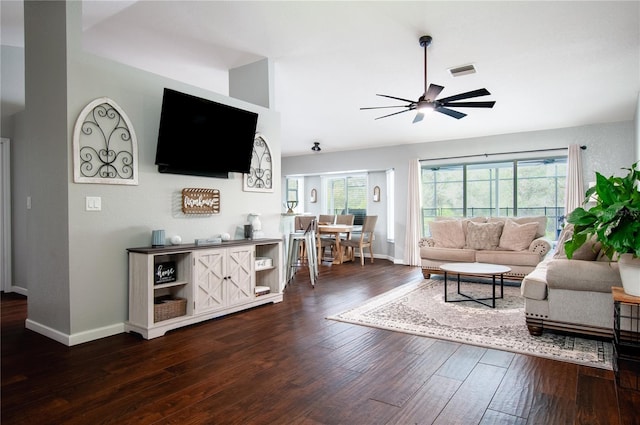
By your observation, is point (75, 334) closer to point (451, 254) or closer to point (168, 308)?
point (168, 308)

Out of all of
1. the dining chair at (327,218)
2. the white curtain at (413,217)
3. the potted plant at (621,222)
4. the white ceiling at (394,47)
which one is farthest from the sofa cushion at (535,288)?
the dining chair at (327,218)

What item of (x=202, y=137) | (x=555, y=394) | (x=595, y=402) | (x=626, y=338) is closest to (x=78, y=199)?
(x=202, y=137)

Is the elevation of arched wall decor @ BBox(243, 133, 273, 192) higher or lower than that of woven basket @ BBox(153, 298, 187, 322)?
higher

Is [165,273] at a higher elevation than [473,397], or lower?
higher

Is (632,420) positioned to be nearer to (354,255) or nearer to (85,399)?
(85,399)

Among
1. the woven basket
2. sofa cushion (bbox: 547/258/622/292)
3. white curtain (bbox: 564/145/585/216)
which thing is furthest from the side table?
white curtain (bbox: 564/145/585/216)

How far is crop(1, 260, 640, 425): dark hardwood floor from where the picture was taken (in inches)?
74.9

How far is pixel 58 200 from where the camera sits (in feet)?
9.91

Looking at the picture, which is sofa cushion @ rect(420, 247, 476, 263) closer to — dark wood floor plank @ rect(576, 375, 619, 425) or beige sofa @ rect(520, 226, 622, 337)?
beige sofa @ rect(520, 226, 622, 337)

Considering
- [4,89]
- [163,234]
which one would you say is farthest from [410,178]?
[4,89]

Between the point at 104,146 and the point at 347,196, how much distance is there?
645 cm

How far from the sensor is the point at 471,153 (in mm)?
6961

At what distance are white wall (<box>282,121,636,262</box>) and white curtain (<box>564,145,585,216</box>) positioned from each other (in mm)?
118

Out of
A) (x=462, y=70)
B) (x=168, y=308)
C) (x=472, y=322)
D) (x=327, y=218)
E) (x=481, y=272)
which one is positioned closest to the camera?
(x=168, y=308)
